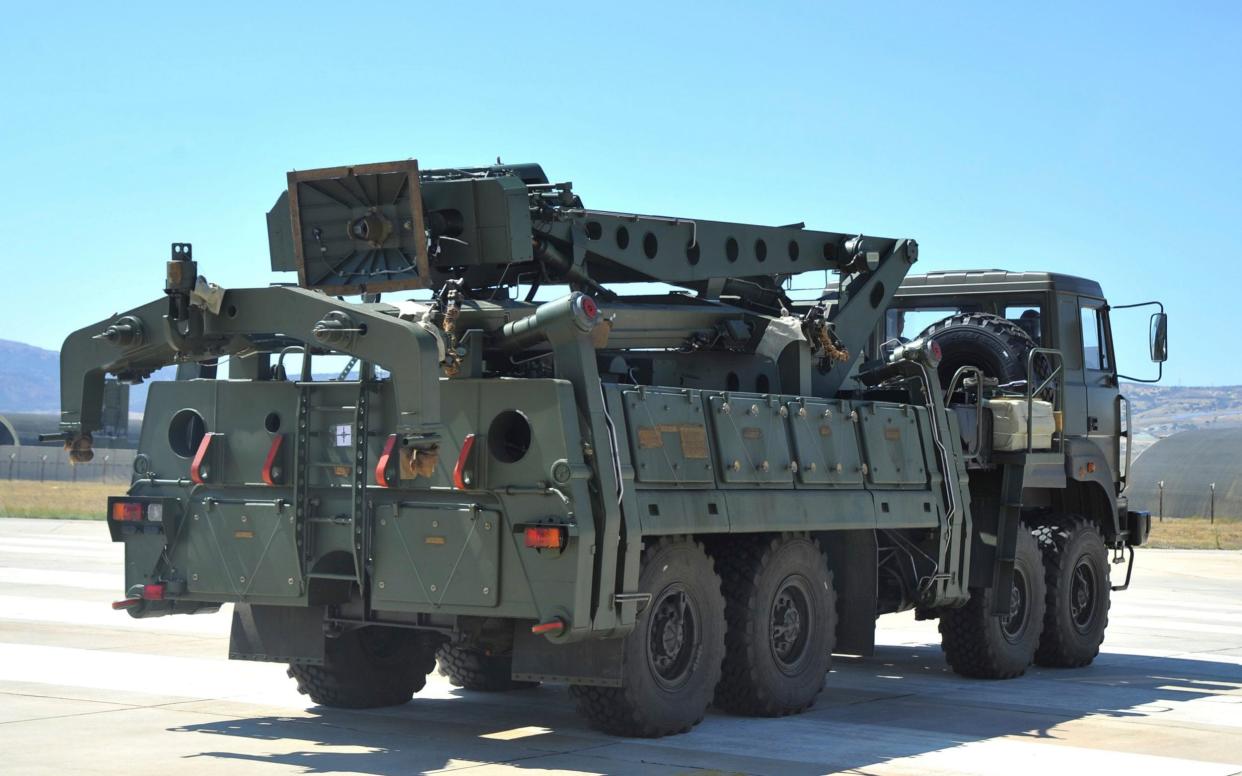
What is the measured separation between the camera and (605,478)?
30.8 ft

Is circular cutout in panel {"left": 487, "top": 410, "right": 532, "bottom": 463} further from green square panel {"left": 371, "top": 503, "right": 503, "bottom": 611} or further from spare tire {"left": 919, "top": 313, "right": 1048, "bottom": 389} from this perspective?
spare tire {"left": 919, "top": 313, "right": 1048, "bottom": 389}

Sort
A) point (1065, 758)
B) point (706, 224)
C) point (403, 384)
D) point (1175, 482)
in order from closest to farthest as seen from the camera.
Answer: point (403, 384) → point (1065, 758) → point (706, 224) → point (1175, 482)

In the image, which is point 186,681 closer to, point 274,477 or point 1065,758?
point 274,477

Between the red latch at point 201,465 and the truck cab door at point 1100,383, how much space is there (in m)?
8.15

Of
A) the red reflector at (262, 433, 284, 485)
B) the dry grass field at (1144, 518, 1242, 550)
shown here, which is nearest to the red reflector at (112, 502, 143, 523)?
the red reflector at (262, 433, 284, 485)

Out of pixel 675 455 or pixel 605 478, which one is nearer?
Answer: pixel 605 478

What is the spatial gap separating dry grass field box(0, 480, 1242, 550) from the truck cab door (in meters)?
22.5

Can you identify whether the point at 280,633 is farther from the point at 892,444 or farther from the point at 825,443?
the point at 892,444

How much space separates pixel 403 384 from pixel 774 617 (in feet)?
11.2

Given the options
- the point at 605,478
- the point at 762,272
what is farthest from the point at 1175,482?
the point at 605,478

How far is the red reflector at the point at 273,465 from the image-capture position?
1020 cm

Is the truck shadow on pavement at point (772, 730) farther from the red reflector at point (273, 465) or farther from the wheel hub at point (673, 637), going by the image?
the red reflector at point (273, 465)

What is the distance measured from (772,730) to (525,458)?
2.56 m

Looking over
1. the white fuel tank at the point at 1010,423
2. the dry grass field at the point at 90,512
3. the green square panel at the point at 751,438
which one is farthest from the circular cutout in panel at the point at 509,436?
the dry grass field at the point at 90,512
